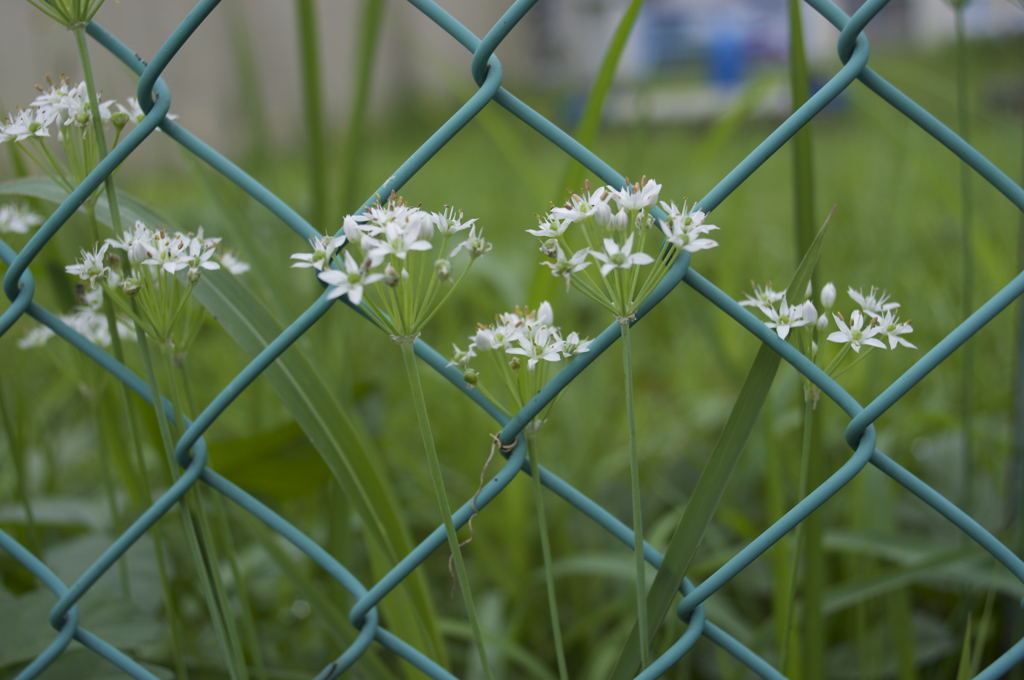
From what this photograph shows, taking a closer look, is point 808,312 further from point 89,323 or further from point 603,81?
point 89,323

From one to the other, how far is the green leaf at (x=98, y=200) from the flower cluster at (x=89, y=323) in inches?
1.9

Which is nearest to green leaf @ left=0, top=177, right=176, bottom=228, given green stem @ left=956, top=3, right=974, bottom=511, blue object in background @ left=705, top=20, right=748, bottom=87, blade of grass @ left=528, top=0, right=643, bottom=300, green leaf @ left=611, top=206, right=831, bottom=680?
blade of grass @ left=528, top=0, right=643, bottom=300

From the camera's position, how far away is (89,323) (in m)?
0.51

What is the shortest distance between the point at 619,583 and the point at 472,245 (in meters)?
0.62

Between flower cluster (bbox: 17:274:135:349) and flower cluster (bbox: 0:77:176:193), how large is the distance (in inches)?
2.9

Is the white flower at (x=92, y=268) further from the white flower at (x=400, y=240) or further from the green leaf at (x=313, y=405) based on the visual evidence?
the white flower at (x=400, y=240)

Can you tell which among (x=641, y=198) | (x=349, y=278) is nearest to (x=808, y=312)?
(x=641, y=198)

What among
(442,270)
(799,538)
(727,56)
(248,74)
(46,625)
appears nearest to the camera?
(442,270)

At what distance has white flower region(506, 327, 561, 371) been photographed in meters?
0.31

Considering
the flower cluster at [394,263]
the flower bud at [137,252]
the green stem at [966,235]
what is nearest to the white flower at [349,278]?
the flower cluster at [394,263]

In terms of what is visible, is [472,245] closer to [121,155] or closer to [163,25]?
[121,155]

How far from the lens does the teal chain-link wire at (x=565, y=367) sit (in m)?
0.32

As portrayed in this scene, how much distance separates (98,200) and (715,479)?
416 mm

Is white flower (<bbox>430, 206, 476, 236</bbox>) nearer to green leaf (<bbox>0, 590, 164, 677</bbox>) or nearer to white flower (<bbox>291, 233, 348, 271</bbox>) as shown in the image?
white flower (<bbox>291, 233, 348, 271</bbox>)
